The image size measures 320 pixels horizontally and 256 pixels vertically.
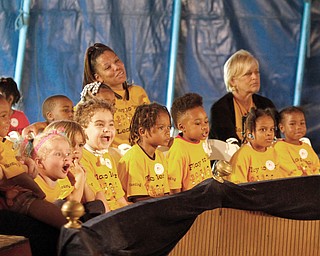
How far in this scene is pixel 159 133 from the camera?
16.9 ft

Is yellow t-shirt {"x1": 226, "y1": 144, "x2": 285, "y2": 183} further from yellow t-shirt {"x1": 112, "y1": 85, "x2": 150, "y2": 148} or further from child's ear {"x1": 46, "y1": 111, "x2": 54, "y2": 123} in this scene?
child's ear {"x1": 46, "y1": 111, "x2": 54, "y2": 123}

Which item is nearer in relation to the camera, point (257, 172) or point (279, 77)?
point (257, 172)

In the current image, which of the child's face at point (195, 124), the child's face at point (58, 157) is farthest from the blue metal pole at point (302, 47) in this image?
the child's face at point (58, 157)

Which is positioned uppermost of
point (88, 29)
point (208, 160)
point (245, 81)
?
point (88, 29)

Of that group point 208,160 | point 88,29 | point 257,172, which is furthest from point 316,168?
point 88,29

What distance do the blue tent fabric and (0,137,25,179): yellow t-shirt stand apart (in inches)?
120

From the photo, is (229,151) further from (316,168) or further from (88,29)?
(88,29)

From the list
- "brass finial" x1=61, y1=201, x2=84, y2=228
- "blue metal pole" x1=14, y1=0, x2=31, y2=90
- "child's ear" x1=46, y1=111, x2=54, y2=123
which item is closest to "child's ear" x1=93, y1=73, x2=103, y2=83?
"child's ear" x1=46, y1=111, x2=54, y2=123

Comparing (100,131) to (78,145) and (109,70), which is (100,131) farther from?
(109,70)

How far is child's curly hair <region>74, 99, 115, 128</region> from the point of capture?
4.83 m

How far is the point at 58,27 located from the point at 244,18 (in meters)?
1.66

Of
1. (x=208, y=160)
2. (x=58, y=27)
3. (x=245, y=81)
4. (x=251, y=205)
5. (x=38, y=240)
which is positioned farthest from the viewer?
(x=58, y=27)

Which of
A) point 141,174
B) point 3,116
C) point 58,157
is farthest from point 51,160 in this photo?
point 141,174

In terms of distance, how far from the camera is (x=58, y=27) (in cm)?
750
